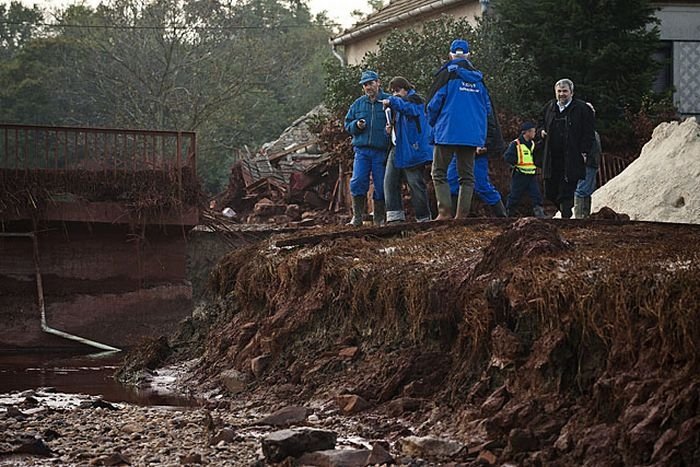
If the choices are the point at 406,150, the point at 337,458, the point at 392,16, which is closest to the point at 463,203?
the point at 406,150

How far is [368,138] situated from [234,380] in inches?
180

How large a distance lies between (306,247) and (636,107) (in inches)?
490

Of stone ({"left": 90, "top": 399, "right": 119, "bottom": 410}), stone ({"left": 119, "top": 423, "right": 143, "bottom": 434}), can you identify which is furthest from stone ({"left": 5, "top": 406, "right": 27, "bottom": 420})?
stone ({"left": 119, "top": 423, "right": 143, "bottom": 434})

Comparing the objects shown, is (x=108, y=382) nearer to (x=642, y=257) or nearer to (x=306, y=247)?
(x=306, y=247)

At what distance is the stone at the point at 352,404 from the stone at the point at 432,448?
1523mm

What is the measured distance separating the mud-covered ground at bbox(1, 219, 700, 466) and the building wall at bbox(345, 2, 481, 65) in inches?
583

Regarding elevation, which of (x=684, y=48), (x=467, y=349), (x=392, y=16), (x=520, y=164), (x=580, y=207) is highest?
(x=392, y=16)

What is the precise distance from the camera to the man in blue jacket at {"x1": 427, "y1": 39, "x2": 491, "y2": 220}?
13.9 meters

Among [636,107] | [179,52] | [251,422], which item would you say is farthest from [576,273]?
[179,52]

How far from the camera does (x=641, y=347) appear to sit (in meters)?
7.46

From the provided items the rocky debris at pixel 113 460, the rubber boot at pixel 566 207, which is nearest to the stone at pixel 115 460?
the rocky debris at pixel 113 460

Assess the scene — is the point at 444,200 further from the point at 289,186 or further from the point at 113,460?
the point at 289,186

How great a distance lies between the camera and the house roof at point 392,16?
28.7 meters

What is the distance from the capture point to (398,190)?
15.6 m
